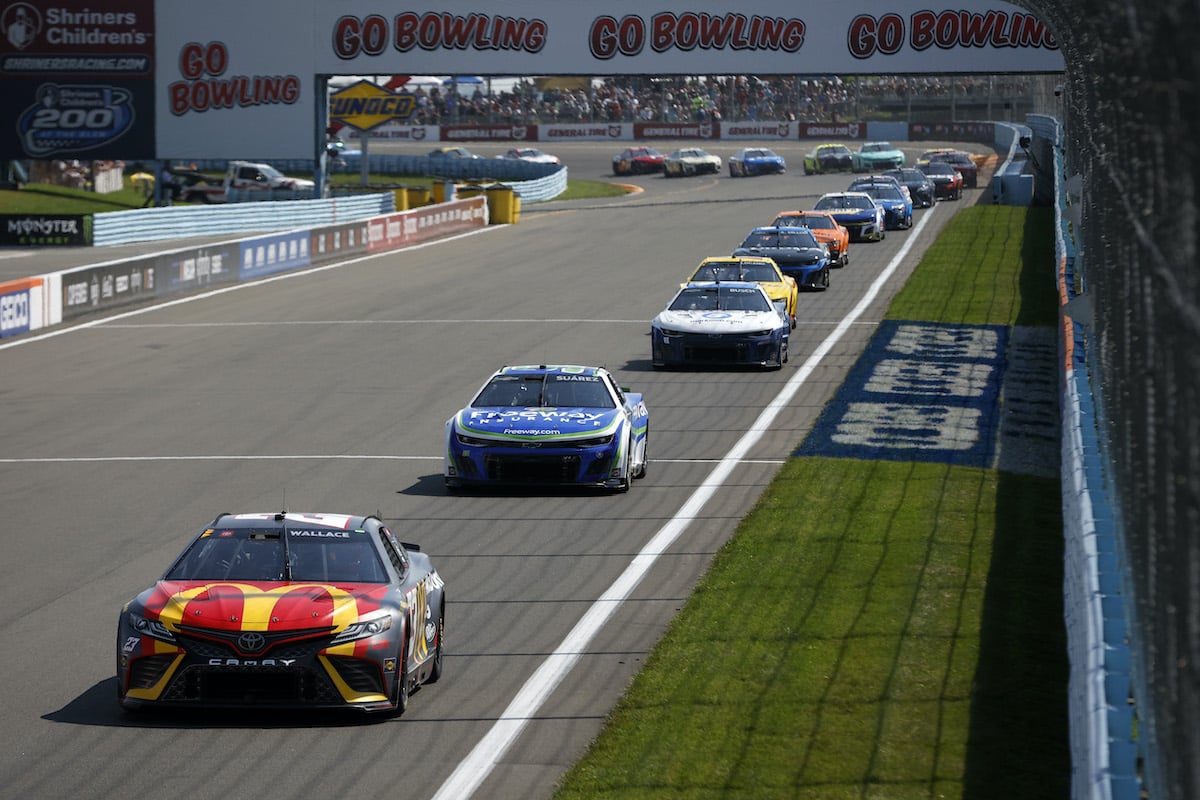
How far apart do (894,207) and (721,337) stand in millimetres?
23574

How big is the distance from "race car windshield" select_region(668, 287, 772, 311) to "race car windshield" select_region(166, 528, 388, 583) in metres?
14.9

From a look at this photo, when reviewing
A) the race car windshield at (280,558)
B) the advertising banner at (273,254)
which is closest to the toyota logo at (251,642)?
the race car windshield at (280,558)

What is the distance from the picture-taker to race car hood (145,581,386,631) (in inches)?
341

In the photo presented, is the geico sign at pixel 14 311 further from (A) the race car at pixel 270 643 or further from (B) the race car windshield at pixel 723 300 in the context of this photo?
(A) the race car at pixel 270 643

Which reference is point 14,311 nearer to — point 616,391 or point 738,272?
point 738,272

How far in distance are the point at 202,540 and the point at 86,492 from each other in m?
6.22

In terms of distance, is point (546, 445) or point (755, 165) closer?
point (546, 445)

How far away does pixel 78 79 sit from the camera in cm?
5116

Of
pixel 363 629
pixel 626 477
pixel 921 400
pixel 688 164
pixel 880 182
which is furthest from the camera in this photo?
pixel 688 164

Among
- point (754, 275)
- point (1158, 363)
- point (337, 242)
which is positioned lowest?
point (337, 242)

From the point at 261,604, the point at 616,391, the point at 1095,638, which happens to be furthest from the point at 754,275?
the point at 1095,638

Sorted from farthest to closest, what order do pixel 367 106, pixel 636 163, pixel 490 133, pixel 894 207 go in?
pixel 490 133
pixel 636 163
pixel 367 106
pixel 894 207

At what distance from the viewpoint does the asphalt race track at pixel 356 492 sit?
837 cm

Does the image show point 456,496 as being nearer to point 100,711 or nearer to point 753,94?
point 100,711
